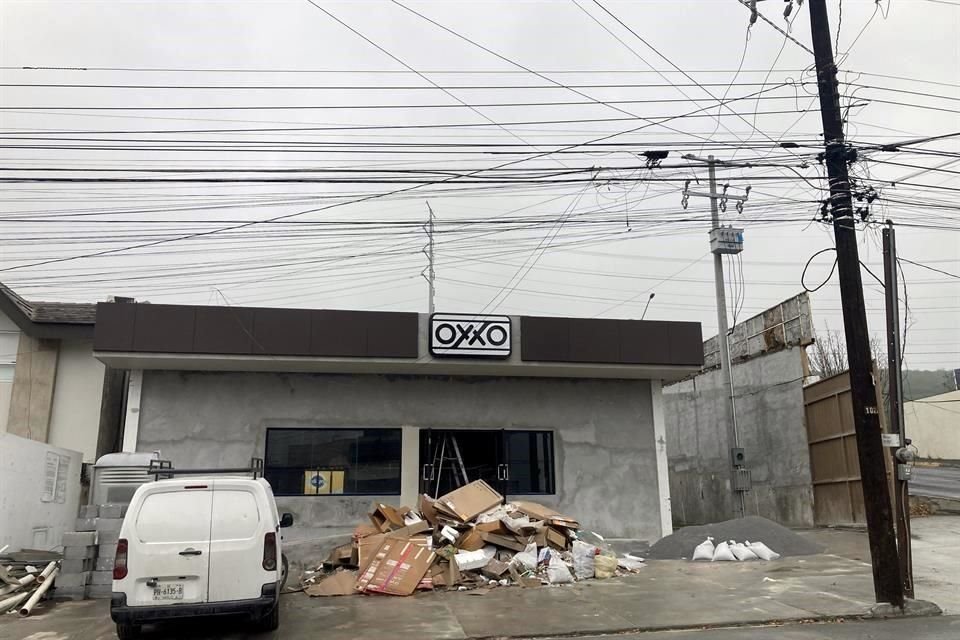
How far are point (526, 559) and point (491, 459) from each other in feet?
12.2

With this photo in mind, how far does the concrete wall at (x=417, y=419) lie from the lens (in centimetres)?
1433

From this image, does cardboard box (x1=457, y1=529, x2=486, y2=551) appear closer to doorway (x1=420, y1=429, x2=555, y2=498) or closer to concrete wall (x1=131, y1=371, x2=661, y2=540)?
concrete wall (x1=131, y1=371, x2=661, y2=540)

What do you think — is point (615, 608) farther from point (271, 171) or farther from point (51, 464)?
point (51, 464)

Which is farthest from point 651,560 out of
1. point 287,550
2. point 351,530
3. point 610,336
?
point 287,550

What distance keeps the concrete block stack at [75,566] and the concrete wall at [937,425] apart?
50985mm

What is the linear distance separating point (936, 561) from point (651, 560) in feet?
16.5

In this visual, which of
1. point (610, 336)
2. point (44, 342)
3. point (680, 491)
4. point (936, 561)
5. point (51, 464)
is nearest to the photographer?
point (936, 561)

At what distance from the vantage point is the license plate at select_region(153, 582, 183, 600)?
764cm

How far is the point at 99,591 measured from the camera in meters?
10.7

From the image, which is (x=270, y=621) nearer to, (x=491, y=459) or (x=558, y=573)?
(x=558, y=573)

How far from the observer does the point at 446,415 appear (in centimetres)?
1530

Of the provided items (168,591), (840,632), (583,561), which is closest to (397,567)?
(583,561)

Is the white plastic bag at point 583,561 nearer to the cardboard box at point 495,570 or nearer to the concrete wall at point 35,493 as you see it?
the cardboard box at point 495,570

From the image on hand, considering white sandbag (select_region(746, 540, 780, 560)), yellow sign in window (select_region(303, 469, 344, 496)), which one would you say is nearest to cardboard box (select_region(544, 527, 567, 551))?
white sandbag (select_region(746, 540, 780, 560))
